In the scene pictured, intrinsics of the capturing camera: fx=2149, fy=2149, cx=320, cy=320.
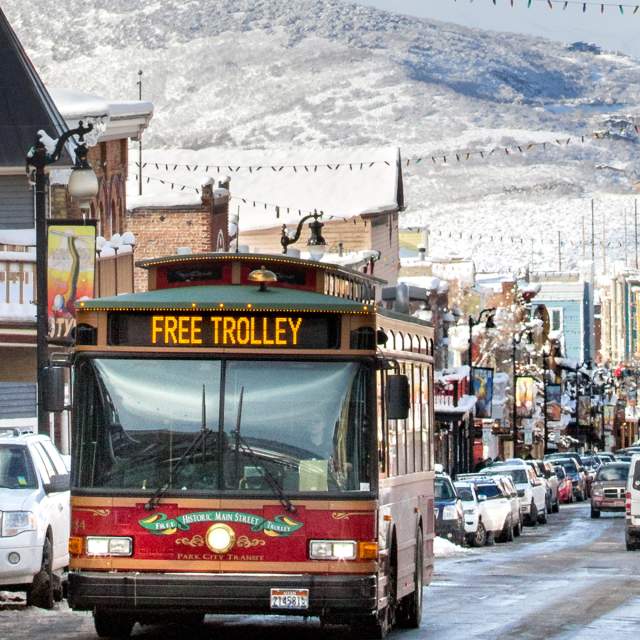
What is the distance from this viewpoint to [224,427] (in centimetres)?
1761

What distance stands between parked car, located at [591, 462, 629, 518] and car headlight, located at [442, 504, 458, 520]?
20.8 metres

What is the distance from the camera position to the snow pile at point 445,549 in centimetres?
3817

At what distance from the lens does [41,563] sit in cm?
2148

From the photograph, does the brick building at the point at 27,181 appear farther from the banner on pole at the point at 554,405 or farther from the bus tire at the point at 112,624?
the banner on pole at the point at 554,405

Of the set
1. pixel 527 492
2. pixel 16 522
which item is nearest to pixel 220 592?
pixel 16 522

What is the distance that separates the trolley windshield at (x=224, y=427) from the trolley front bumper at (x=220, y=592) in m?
0.71

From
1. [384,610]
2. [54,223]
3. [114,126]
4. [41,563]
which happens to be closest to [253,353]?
[384,610]

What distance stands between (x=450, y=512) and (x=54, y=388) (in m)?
22.8

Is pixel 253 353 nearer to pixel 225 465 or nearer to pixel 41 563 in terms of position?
pixel 225 465

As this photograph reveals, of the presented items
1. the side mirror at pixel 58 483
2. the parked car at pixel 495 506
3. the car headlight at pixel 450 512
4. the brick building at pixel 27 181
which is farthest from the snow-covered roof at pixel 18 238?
the side mirror at pixel 58 483

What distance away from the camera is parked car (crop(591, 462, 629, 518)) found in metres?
61.1

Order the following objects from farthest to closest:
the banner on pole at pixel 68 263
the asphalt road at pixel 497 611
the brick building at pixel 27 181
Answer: the brick building at pixel 27 181, the banner on pole at pixel 68 263, the asphalt road at pixel 497 611

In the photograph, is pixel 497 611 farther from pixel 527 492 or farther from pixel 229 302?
pixel 527 492

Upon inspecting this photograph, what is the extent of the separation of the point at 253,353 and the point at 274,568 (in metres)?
1.79
